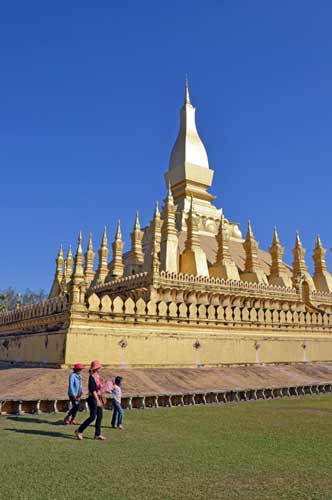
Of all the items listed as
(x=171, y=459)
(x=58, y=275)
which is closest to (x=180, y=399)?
(x=171, y=459)

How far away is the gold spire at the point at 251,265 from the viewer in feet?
91.9

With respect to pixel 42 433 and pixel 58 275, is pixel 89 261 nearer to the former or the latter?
pixel 58 275

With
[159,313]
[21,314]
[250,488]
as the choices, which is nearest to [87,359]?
[159,313]

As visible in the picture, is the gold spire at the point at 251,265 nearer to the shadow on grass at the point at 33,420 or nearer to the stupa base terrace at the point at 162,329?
the stupa base terrace at the point at 162,329

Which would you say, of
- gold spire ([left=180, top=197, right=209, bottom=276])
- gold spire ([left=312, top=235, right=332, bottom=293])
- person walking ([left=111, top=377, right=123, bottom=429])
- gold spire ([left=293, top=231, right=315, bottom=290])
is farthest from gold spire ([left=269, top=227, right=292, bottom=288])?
person walking ([left=111, top=377, right=123, bottom=429])

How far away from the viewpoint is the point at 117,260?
94.2 ft

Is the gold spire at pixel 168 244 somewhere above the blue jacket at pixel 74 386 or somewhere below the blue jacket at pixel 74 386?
above

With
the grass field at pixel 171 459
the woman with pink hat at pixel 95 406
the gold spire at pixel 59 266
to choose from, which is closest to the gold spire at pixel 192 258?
the gold spire at pixel 59 266

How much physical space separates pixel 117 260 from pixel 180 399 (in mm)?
17161

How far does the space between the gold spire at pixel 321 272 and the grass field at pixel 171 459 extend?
23.5m

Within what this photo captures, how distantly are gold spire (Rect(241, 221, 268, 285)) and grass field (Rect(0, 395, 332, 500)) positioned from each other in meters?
18.0

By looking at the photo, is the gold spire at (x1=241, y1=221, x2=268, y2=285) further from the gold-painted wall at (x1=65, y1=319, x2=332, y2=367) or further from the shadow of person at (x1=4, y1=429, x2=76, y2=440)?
the shadow of person at (x1=4, y1=429, x2=76, y2=440)

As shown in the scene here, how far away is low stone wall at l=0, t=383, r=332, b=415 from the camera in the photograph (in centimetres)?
1030

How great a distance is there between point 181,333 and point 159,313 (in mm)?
1108
